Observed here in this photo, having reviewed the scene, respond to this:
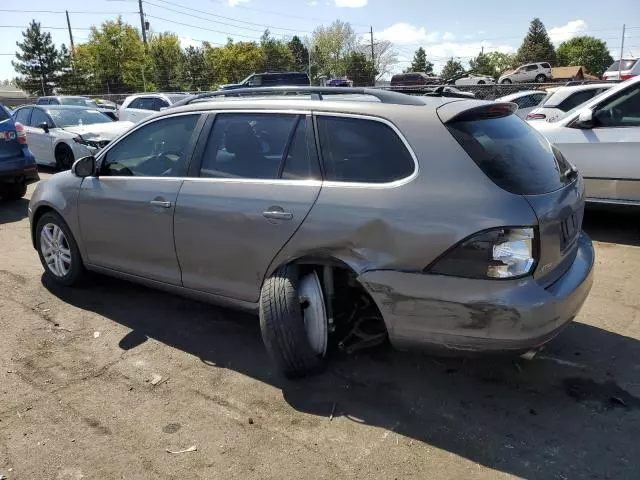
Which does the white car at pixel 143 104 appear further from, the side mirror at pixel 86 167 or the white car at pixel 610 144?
the white car at pixel 610 144

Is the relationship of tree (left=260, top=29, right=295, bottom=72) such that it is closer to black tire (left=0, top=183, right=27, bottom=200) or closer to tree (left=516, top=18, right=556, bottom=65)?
tree (left=516, top=18, right=556, bottom=65)

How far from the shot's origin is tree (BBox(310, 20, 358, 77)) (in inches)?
3334

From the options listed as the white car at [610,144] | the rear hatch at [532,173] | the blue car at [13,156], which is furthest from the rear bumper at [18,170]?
the white car at [610,144]

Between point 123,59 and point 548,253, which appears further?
point 123,59

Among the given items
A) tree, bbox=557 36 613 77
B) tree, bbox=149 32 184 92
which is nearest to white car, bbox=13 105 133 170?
tree, bbox=149 32 184 92

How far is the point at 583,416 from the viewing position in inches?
115

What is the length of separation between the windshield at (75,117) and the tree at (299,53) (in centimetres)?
7275

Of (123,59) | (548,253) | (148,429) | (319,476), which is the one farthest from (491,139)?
(123,59)

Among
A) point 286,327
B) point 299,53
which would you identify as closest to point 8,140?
point 286,327

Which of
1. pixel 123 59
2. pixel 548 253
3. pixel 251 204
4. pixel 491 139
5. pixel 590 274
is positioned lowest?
pixel 590 274

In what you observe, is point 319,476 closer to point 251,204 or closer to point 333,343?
point 333,343

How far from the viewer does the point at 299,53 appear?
278ft

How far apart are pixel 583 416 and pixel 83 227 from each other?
3.90 meters

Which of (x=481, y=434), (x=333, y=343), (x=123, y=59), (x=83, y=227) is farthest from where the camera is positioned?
(x=123, y=59)
